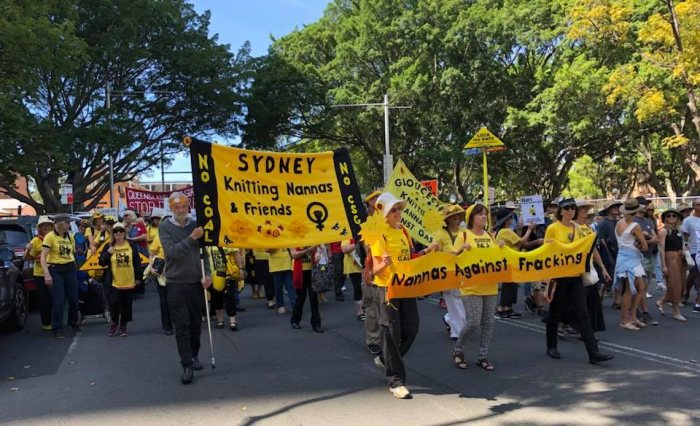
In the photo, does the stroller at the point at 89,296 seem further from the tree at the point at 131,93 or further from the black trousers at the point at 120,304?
the tree at the point at 131,93

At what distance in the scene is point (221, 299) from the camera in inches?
359

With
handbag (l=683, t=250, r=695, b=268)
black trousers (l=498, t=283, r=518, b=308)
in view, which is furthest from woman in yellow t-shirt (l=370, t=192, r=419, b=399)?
handbag (l=683, t=250, r=695, b=268)

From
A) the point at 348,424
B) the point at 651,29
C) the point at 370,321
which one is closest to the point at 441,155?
the point at 651,29

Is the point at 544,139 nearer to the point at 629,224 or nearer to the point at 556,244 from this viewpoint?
the point at 629,224

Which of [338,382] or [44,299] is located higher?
[44,299]

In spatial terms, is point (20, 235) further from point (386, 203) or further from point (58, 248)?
point (386, 203)

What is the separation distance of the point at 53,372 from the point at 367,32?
82.7 ft

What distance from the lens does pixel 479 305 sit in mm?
6332

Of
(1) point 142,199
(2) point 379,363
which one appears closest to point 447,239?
(2) point 379,363

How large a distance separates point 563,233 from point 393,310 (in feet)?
8.67

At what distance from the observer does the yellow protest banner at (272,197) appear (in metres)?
5.94

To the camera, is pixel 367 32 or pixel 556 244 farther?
pixel 367 32

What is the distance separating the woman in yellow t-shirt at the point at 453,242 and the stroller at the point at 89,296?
543cm

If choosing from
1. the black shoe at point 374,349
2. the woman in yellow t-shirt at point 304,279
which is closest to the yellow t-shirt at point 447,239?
the black shoe at point 374,349
